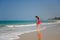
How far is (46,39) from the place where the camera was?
5.87 meters

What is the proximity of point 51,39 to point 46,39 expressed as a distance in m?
0.19

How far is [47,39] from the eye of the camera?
586 centimetres

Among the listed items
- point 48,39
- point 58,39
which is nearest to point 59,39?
point 58,39

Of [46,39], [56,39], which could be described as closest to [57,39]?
[56,39]

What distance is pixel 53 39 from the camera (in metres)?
5.83

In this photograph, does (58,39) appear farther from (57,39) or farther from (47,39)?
(47,39)

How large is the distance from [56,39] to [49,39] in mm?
261

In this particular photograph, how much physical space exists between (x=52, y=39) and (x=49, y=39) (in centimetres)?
11

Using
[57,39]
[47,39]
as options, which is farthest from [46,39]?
[57,39]

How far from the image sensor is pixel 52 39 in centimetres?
586

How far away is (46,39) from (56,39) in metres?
0.37

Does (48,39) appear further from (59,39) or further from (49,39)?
(59,39)

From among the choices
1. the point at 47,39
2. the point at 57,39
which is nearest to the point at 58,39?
the point at 57,39

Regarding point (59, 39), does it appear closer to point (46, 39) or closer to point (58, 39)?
point (58, 39)
